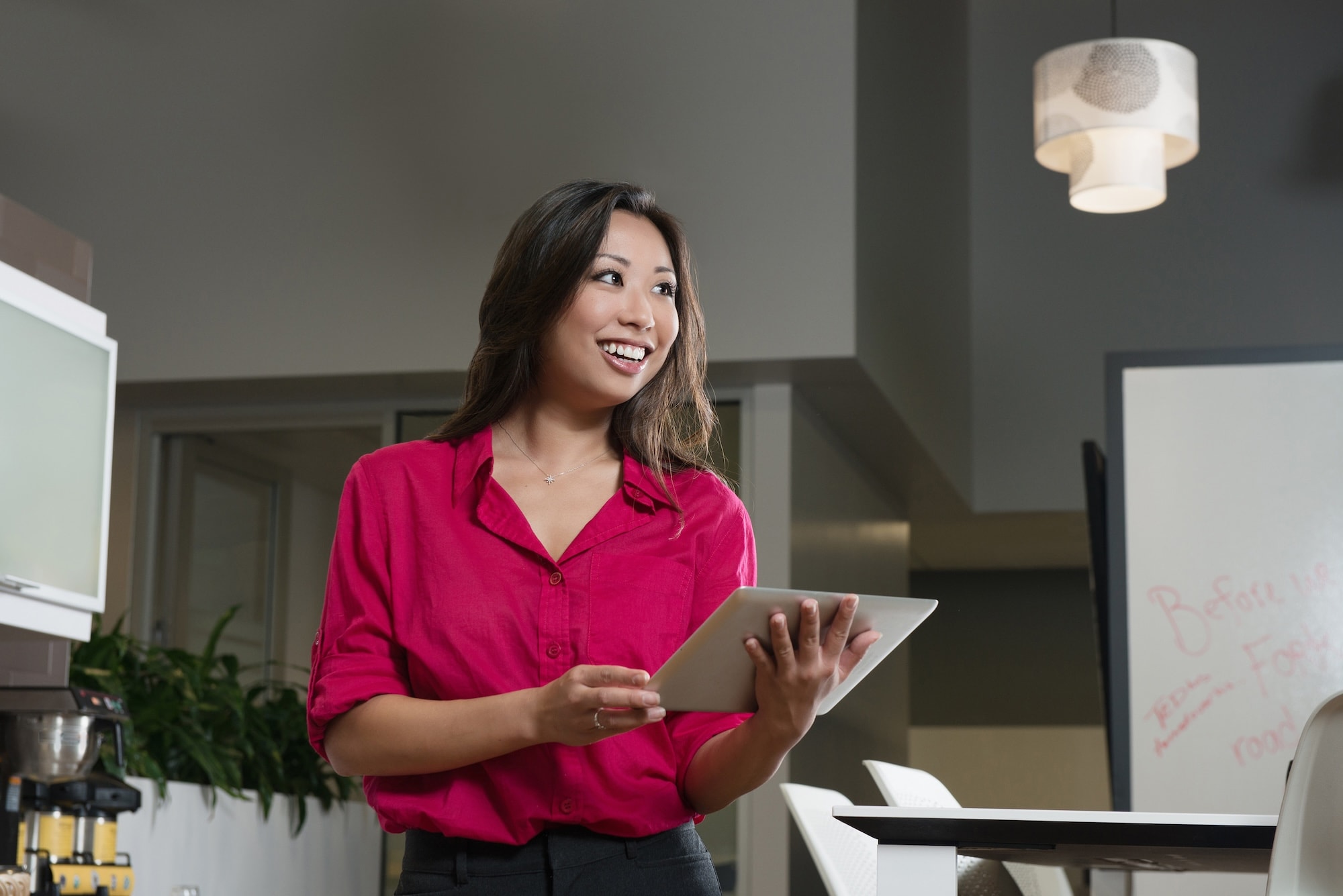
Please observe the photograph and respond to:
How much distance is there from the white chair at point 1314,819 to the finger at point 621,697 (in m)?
0.59

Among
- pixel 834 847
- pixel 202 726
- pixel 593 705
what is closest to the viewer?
pixel 593 705

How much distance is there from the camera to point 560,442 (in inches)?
58.0

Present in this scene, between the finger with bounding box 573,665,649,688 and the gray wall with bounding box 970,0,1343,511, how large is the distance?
5.65 meters

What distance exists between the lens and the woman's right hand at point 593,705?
3.81 feet

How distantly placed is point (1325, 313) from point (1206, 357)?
3.25 m

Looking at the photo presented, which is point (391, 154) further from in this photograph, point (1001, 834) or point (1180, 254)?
point (1001, 834)

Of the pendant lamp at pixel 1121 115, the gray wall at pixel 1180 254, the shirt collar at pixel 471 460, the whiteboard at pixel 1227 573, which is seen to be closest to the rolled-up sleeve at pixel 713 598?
the shirt collar at pixel 471 460

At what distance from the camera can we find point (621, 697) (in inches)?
45.9

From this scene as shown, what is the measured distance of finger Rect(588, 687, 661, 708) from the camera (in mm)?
1159

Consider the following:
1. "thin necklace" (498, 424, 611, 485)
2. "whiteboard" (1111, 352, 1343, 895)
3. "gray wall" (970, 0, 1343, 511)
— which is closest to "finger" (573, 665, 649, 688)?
"thin necklace" (498, 424, 611, 485)

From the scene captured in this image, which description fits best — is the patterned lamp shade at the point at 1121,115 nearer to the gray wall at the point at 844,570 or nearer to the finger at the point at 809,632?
the gray wall at the point at 844,570

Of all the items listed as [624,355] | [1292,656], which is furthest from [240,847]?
[624,355]

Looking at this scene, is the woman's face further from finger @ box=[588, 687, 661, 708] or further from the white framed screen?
the white framed screen

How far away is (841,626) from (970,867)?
1712 mm
